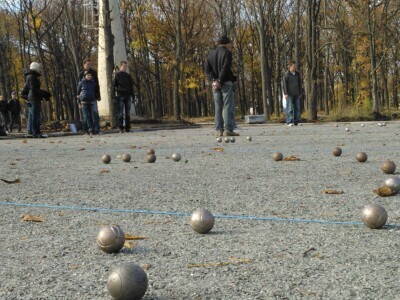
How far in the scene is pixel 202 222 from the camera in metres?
3.17

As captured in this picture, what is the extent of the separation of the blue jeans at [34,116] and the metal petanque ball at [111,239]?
13325mm

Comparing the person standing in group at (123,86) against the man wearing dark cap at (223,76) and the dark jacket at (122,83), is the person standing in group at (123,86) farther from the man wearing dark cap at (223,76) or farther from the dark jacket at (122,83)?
the man wearing dark cap at (223,76)

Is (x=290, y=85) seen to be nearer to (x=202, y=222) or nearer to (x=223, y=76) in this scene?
(x=223, y=76)

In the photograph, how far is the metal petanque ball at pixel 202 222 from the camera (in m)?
3.17

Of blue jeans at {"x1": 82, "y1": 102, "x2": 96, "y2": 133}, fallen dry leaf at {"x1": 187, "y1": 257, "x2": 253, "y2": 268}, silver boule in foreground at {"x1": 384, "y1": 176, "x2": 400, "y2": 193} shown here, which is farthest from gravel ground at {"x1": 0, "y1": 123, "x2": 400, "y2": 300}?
blue jeans at {"x1": 82, "y1": 102, "x2": 96, "y2": 133}

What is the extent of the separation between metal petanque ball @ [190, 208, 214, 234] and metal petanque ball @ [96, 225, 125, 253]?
533 mm

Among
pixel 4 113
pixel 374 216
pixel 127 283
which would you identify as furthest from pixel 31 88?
pixel 127 283

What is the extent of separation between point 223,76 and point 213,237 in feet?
28.0

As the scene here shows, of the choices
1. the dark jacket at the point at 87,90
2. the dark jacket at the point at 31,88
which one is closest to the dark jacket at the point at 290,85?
the dark jacket at the point at 87,90

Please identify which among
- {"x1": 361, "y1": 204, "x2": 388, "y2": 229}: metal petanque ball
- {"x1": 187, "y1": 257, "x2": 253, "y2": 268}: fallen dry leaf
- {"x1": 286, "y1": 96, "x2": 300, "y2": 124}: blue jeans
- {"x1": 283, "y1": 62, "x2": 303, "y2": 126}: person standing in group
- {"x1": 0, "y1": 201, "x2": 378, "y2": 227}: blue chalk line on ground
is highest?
{"x1": 283, "y1": 62, "x2": 303, "y2": 126}: person standing in group

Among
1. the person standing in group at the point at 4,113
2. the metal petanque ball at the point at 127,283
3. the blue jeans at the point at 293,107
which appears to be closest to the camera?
the metal petanque ball at the point at 127,283

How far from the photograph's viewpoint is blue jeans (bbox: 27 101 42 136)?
608 inches

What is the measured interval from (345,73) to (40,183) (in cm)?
4119

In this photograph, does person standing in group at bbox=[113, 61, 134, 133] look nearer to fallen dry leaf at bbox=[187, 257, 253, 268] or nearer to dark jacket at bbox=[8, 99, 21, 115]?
dark jacket at bbox=[8, 99, 21, 115]
